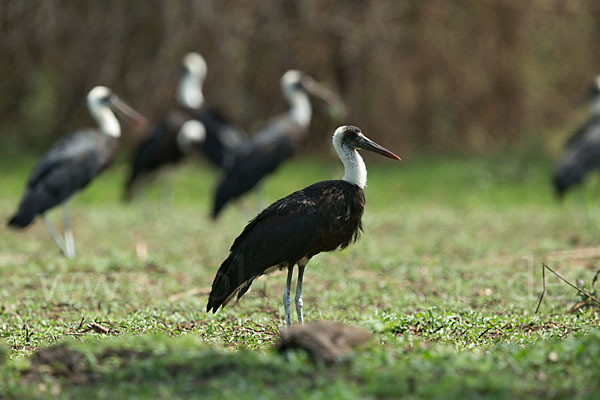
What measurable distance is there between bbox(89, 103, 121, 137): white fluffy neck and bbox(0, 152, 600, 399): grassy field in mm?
1123

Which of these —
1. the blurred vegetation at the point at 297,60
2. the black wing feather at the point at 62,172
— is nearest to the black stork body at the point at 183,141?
the black wing feather at the point at 62,172

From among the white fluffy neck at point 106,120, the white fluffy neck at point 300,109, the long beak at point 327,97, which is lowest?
the white fluffy neck at point 106,120

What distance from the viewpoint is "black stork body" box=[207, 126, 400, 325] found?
5.37m

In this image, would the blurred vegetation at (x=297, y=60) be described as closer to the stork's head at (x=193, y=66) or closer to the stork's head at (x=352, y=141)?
the stork's head at (x=193, y=66)

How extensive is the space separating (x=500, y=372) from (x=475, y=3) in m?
12.4

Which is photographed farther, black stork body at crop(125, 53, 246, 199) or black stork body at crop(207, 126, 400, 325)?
black stork body at crop(125, 53, 246, 199)

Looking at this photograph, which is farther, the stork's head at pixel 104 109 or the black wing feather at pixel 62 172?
the stork's head at pixel 104 109

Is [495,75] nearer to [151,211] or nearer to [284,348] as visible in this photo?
[151,211]

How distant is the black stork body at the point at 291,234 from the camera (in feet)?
17.6

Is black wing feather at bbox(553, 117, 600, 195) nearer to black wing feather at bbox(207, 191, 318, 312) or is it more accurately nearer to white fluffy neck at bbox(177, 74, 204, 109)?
white fluffy neck at bbox(177, 74, 204, 109)

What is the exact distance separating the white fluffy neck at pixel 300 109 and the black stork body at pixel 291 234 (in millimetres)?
5832

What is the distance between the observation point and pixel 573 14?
16328 millimetres

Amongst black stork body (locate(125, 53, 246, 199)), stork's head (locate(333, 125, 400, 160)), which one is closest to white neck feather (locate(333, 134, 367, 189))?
stork's head (locate(333, 125, 400, 160))

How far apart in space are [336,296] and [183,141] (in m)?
5.32
